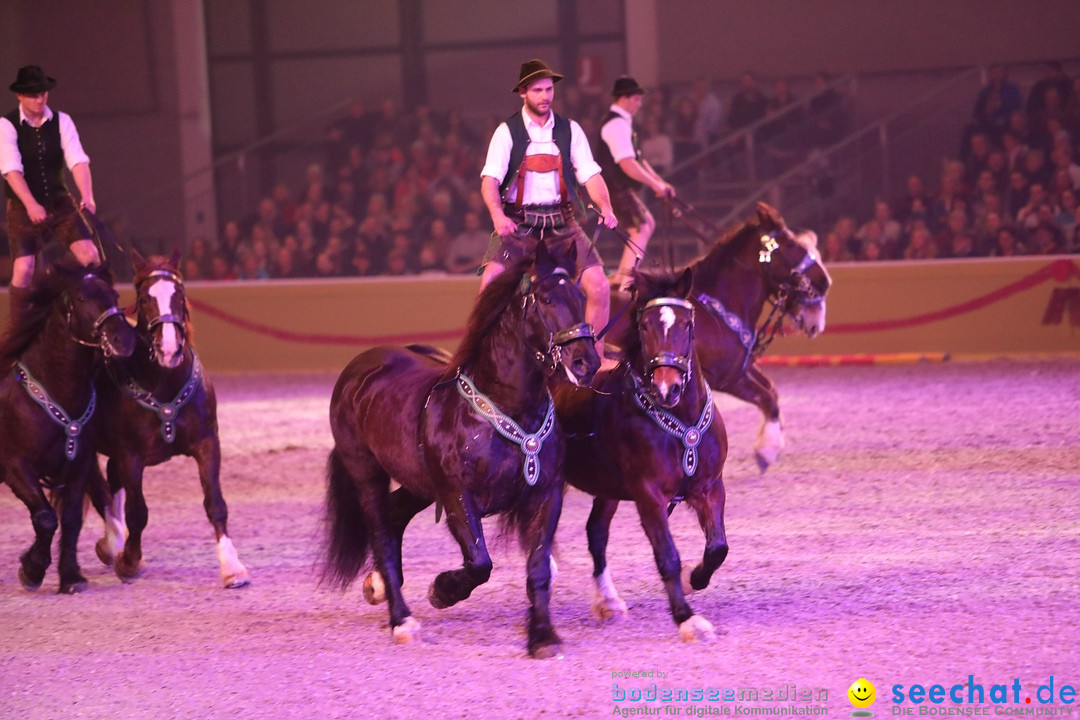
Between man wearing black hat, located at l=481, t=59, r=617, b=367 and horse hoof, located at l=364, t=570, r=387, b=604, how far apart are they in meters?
1.48

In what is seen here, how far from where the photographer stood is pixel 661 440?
18.7 feet

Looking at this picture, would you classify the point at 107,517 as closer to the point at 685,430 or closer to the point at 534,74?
the point at 534,74

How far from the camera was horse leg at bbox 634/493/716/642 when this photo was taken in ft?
17.8

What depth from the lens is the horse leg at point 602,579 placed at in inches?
233

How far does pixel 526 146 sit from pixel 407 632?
237 centimetres

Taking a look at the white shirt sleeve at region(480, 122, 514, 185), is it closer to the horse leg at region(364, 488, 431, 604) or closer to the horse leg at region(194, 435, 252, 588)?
the horse leg at region(364, 488, 431, 604)

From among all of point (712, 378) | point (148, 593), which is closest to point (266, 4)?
point (712, 378)

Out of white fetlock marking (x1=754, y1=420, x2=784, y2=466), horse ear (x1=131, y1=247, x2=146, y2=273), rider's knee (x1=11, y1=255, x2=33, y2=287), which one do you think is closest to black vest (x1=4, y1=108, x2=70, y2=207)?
rider's knee (x1=11, y1=255, x2=33, y2=287)

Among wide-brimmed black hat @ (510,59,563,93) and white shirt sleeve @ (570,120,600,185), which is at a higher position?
wide-brimmed black hat @ (510,59,563,93)

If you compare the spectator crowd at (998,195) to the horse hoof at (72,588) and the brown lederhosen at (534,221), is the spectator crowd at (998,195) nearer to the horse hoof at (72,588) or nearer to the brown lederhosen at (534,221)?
the brown lederhosen at (534,221)

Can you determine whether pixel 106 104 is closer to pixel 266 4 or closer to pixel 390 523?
pixel 266 4

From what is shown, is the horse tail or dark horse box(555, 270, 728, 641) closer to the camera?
dark horse box(555, 270, 728, 641)

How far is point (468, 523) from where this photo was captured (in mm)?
5477

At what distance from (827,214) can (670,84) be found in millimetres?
3130
